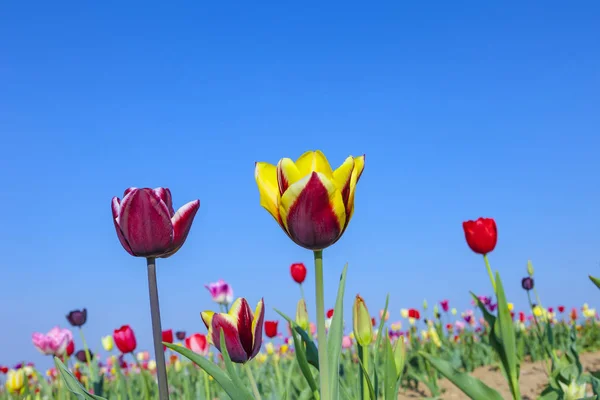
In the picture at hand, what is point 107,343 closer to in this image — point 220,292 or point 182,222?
point 220,292

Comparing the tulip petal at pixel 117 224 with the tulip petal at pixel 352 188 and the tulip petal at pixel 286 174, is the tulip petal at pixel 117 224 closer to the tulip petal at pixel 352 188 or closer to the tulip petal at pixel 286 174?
the tulip petal at pixel 286 174

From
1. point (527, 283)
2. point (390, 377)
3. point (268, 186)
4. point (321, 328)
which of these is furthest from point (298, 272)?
point (527, 283)

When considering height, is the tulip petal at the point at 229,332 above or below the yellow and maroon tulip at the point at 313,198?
below

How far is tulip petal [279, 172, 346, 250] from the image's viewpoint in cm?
141

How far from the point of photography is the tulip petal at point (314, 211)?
1.41 metres

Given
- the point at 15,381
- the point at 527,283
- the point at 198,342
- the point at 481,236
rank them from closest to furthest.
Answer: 1. the point at 481,236
2. the point at 198,342
3. the point at 15,381
4. the point at 527,283

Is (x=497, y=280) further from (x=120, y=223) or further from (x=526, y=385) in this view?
(x=526, y=385)

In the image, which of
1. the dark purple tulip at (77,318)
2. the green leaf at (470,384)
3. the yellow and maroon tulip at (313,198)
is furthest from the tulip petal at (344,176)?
the dark purple tulip at (77,318)

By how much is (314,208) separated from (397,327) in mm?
5838

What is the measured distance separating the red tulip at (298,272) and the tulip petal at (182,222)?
199cm

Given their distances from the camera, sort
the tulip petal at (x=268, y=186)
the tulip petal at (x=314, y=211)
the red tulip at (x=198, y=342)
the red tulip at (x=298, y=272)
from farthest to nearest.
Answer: the red tulip at (x=298, y=272), the red tulip at (x=198, y=342), the tulip petal at (x=268, y=186), the tulip petal at (x=314, y=211)

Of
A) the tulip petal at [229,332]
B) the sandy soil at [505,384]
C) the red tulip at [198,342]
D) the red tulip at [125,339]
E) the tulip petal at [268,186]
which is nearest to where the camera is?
the tulip petal at [268,186]

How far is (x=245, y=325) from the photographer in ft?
6.18

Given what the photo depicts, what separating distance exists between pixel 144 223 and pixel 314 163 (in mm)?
489
